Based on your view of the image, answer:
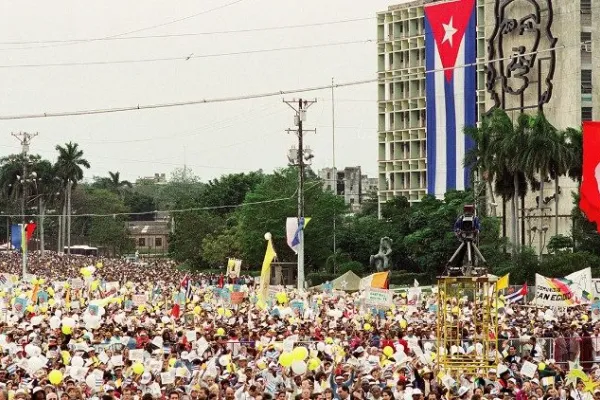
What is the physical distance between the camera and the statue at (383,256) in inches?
3454

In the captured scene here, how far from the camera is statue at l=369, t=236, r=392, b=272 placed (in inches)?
3454

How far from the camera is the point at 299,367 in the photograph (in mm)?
20875

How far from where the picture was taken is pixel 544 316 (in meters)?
38.5

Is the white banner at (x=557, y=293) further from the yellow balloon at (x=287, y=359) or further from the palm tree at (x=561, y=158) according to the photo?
the palm tree at (x=561, y=158)

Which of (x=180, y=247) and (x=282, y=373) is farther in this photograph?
(x=180, y=247)

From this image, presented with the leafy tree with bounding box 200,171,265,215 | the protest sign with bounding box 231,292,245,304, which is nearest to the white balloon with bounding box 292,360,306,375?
the protest sign with bounding box 231,292,245,304

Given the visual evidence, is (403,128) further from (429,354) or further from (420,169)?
(429,354)

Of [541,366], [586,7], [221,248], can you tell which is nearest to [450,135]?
[586,7]

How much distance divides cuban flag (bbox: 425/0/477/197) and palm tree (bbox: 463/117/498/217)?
1.70 meters

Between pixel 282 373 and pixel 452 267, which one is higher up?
pixel 452 267

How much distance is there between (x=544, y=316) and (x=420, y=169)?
81.3 metres

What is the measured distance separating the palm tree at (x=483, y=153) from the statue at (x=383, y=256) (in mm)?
11057

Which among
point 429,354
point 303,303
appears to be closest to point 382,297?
point 303,303

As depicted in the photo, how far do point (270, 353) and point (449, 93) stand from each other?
58919 millimetres
